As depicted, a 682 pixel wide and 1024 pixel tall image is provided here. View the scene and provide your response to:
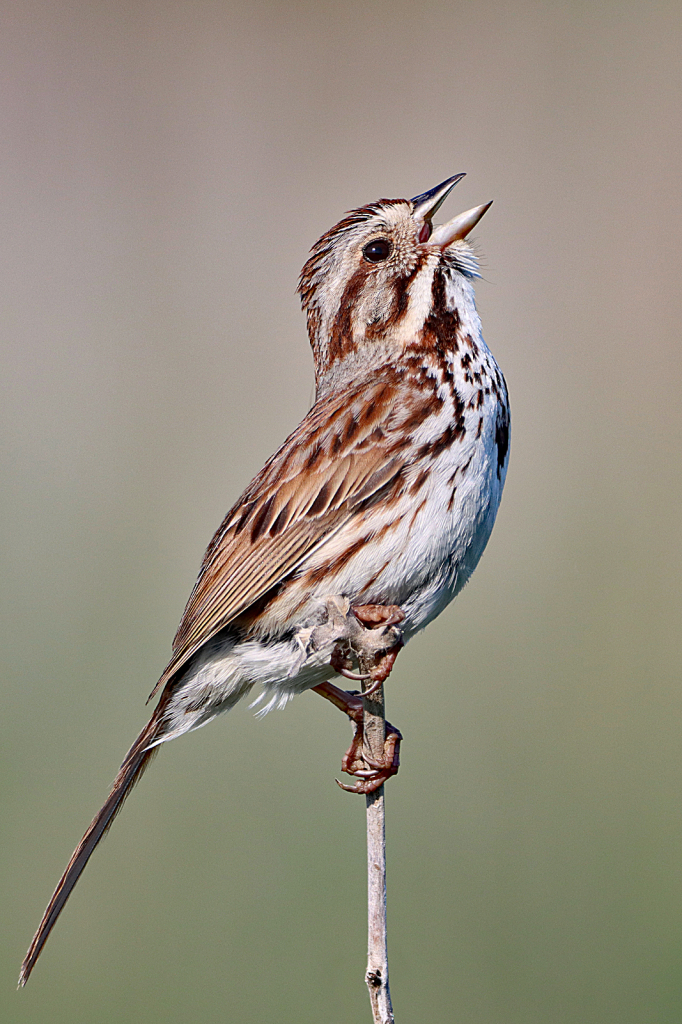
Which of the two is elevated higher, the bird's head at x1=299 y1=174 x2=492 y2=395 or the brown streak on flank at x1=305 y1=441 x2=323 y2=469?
the bird's head at x1=299 y1=174 x2=492 y2=395

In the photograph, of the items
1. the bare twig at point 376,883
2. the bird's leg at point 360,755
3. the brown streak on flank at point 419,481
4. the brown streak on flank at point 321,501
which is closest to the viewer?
the bare twig at point 376,883

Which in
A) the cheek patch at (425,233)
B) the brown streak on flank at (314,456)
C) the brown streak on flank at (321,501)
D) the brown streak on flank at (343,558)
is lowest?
the brown streak on flank at (343,558)

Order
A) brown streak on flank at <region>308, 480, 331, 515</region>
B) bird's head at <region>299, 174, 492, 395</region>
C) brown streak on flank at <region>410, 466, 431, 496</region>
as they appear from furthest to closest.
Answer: bird's head at <region>299, 174, 492, 395</region>
brown streak on flank at <region>308, 480, 331, 515</region>
brown streak on flank at <region>410, 466, 431, 496</region>

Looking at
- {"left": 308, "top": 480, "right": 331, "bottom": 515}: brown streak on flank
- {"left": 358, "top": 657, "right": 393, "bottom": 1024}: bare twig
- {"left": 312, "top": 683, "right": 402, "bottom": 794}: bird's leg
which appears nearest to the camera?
{"left": 358, "top": 657, "right": 393, "bottom": 1024}: bare twig

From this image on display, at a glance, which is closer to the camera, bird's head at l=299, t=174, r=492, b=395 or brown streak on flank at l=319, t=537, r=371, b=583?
brown streak on flank at l=319, t=537, r=371, b=583

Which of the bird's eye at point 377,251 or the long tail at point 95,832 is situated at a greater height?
the bird's eye at point 377,251

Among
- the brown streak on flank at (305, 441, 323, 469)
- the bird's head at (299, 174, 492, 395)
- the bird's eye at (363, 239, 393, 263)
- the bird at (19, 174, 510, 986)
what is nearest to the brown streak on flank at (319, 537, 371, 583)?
the bird at (19, 174, 510, 986)

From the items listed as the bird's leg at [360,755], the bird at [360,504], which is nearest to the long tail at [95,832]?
the bird at [360,504]

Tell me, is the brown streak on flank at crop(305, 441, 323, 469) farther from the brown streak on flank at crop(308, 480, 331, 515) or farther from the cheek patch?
the cheek patch

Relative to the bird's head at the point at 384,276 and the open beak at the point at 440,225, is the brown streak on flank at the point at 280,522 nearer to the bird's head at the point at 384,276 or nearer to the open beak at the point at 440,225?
the bird's head at the point at 384,276
